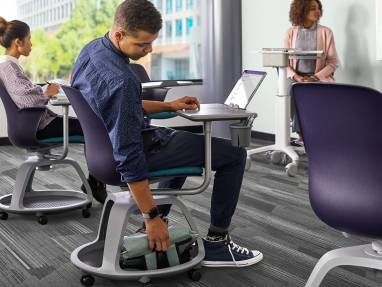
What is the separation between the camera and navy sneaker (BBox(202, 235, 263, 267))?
100 inches

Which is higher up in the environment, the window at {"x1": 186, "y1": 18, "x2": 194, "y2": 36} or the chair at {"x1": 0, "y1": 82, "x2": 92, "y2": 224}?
the window at {"x1": 186, "y1": 18, "x2": 194, "y2": 36}

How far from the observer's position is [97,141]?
2332mm

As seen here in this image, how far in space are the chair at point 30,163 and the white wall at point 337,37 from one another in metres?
2.07

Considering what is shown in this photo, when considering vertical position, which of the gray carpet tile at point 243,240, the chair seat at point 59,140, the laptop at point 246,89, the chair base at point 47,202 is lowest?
the gray carpet tile at point 243,240

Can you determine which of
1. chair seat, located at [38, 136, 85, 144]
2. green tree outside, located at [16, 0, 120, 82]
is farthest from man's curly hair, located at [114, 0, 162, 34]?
green tree outside, located at [16, 0, 120, 82]

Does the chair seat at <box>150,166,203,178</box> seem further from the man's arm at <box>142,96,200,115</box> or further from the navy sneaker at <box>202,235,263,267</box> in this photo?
the navy sneaker at <box>202,235,263,267</box>

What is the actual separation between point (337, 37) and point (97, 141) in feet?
11.2

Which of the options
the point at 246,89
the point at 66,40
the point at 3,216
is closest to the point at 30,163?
the point at 3,216

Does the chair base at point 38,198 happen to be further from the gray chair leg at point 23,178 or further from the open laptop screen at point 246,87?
the open laptop screen at point 246,87

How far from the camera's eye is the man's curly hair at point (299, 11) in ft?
15.9

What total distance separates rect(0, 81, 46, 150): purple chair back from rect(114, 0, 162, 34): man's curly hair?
128cm

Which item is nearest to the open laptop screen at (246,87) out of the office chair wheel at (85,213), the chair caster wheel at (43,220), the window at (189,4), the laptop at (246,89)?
the laptop at (246,89)

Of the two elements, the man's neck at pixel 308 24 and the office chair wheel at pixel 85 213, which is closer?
the office chair wheel at pixel 85 213

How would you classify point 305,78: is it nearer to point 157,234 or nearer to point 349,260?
point 157,234
